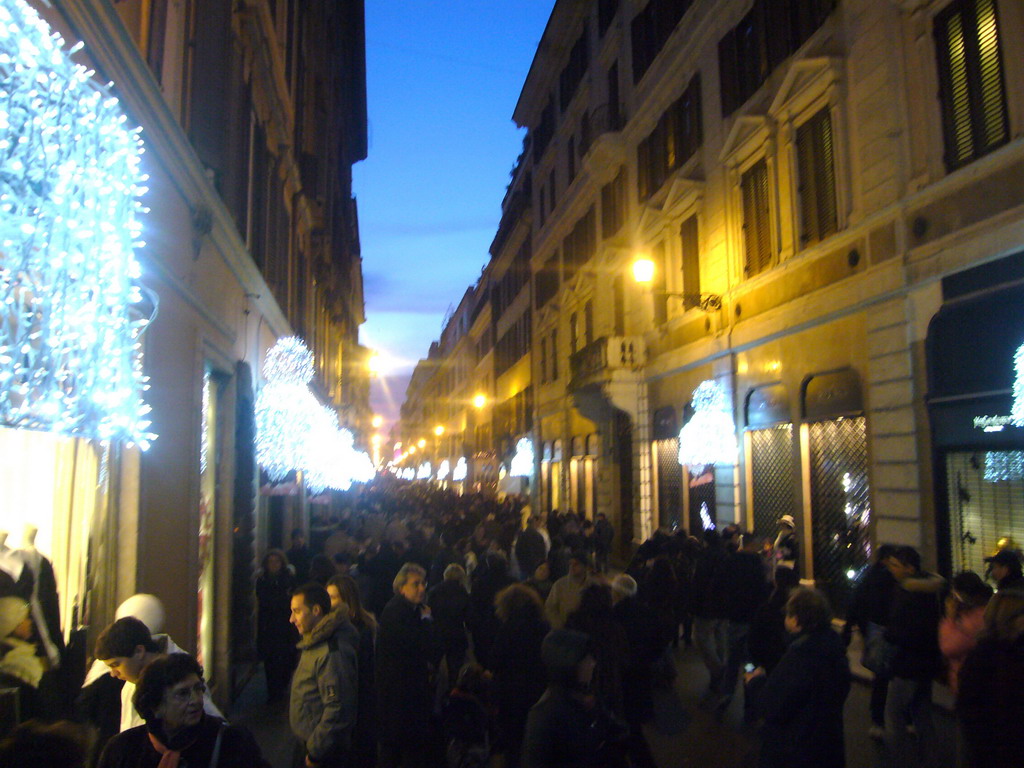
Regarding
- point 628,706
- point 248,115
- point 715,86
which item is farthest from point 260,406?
point 715,86

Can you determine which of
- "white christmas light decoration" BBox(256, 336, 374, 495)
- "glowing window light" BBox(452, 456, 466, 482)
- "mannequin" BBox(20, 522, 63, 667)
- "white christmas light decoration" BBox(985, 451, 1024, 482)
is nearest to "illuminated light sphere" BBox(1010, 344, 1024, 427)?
"white christmas light decoration" BBox(985, 451, 1024, 482)

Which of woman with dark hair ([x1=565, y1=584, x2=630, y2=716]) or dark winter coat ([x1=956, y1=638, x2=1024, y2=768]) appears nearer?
dark winter coat ([x1=956, y1=638, x2=1024, y2=768])

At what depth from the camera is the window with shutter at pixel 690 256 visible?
1867 cm

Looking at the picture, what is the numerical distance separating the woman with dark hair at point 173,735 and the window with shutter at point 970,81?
396 inches

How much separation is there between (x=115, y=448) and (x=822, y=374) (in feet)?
36.0

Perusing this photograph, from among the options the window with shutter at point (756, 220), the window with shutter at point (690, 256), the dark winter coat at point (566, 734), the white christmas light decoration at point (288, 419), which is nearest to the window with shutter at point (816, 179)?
the window with shutter at point (756, 220)

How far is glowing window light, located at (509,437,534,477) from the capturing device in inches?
1454

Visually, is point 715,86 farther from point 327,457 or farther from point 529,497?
point 529,497

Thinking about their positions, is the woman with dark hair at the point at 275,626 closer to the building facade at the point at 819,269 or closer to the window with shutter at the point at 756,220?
the building facade at the point at 819,269

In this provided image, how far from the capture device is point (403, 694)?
5422 mm

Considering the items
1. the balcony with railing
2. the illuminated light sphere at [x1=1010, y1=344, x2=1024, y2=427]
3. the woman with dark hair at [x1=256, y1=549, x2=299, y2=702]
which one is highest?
→ the balcony with railing

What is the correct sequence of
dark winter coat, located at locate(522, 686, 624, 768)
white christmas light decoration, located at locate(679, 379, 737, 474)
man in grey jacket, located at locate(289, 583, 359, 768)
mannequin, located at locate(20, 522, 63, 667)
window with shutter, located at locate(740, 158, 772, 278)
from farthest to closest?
1. white christmas light decoration, located at locate(679, 379, 737, 474)
2. window with shutter, located at locate(740, 158, 772, 278)
3. man in grey jacket, located at locate(289, 583, 359, 768)
4. mannequin, located at locate(20, 522, 63, 667)
5. dark winter coat, located at locate(522, 686, 624, 768)

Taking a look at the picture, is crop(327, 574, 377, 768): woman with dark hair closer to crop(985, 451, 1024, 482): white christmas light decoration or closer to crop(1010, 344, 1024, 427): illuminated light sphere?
crop(1010, 344, 1024, 427): illuminated light sphere

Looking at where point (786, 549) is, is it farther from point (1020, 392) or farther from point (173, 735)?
point (173, 735)
